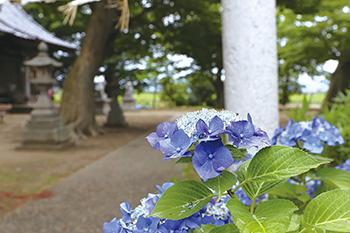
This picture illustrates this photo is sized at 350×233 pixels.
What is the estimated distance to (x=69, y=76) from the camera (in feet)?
35.2

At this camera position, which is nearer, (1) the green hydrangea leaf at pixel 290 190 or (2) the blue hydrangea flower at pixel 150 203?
(2) the blue hydrangea flower at pixel 150 203

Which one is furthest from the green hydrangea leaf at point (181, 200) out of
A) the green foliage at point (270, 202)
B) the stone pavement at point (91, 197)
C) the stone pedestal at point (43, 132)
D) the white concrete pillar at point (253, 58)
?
the stone pedestal at point (43, 132)

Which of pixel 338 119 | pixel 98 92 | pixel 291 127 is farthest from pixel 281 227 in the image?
pixel 98 92

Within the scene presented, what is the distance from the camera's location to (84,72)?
416 inches

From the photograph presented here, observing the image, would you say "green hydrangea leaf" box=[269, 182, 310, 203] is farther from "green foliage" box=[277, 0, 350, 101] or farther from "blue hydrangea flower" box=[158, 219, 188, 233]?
"green foliage" box=[277, 0, 350, 101]

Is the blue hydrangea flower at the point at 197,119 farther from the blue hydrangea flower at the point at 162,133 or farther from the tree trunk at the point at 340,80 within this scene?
the tree trunk at the point at 340,80

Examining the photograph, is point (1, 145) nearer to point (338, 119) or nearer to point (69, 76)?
point (69, 76)

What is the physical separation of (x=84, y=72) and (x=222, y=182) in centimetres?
1034

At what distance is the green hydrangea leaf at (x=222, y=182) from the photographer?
2.41ft

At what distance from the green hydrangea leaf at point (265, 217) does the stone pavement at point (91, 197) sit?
2.95 m

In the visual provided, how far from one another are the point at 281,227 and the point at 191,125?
0.28 meters

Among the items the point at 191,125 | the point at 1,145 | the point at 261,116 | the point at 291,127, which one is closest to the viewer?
the point at 191,125

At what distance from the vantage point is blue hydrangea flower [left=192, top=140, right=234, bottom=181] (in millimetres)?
712

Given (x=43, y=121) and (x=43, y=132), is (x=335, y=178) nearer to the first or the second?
(x=43, y=132)
